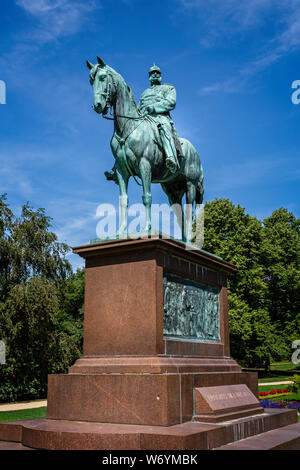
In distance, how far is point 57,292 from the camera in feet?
96.8

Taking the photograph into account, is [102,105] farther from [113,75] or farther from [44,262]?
[44,262]

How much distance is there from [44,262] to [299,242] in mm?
22671

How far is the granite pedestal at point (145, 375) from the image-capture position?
658cm

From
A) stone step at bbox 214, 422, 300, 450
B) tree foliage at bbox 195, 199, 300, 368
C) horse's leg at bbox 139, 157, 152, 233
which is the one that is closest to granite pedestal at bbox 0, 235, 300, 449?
stone step at bbox 214, 422, 300, 450

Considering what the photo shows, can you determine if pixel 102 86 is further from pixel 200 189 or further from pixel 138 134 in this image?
pixel 200 189

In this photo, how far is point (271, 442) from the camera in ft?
22.9

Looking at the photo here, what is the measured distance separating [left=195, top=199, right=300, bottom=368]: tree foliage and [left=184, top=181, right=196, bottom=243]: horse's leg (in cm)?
2147

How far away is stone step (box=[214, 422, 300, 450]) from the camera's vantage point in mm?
6593

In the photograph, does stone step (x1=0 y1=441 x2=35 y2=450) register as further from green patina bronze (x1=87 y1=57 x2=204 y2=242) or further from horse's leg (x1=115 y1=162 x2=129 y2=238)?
horse's leg (x1=115 y1=162 x2=129 y2=238)

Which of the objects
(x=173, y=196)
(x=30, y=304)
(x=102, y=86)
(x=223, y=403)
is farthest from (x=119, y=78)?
(x=30, y=304)

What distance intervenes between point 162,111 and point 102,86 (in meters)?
1.59

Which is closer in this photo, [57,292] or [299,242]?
[57,292]
